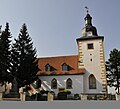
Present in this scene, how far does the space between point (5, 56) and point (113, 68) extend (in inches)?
782

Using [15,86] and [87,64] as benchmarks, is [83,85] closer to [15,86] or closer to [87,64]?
[87,64]

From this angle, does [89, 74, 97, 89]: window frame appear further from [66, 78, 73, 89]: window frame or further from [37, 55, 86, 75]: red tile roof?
[66, 78, 73, 89]: window frame

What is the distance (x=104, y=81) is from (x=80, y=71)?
4373 millimetres

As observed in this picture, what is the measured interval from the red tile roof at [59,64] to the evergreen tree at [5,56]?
704 centimetres

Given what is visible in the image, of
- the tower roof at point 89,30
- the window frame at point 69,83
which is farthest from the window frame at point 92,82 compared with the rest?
the tower roof at point 89,30

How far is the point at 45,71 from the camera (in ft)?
122

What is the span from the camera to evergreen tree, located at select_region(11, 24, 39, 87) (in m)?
31.8

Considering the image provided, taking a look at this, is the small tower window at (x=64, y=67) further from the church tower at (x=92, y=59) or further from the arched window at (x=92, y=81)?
the arched window at (x=92, y=81)

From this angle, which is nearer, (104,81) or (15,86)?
(15,86)

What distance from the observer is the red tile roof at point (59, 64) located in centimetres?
3552

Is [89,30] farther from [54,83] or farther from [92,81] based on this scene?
[54,83]

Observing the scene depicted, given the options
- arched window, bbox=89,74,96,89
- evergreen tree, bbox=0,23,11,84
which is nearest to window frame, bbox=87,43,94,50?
arched window, bbox=89,74,96,89

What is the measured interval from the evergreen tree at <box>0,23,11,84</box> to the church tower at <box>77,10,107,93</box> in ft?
41.0

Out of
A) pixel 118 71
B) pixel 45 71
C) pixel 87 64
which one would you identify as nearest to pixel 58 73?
pixel 45 71
